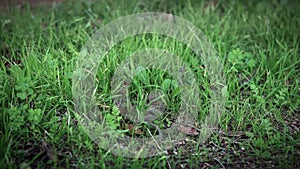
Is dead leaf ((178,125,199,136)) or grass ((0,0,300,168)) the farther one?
dead leaf ((178,125,199,136))

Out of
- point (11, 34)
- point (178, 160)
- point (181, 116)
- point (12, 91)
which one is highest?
point (11, 34)

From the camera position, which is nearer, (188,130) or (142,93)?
(188,130)

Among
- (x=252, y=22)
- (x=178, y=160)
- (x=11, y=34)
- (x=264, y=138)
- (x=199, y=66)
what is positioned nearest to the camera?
(x=178, y=160)

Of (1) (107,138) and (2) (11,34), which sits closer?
(1) (107,138)

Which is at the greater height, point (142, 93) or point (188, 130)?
point (142, 93)

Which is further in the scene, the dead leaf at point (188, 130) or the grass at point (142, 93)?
the dead leaf at point (188, 130)

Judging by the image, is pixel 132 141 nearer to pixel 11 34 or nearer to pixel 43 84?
pixel 43 84

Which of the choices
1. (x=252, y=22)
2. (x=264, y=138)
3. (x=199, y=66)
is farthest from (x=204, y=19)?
(x=264, y=138)

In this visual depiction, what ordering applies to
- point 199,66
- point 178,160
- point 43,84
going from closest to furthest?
point 178,160
point 43,84
point 199,66
